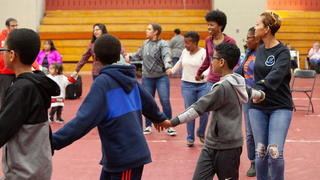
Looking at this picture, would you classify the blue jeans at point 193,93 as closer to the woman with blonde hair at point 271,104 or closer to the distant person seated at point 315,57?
the woman with blonde hair at point 271,104

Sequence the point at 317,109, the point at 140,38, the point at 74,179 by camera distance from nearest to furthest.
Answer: the point at 74,179 → the point at 317,109 → the point at 140,38

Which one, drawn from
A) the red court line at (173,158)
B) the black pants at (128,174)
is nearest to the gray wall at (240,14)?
the red court line at (173,158)

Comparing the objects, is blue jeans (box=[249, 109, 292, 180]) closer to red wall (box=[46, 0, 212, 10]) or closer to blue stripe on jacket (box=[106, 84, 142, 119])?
blue stripe on jacket (box=[106, 84, 142, 119])

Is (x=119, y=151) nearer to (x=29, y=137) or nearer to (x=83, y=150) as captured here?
(x=29, y=137)

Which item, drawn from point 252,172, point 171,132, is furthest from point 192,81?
point 252,172

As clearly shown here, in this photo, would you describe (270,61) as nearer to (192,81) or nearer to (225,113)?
(225,113)

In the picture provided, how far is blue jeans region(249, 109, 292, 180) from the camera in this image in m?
5.48

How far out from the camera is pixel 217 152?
4.85m

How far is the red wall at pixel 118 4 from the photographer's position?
25.8m

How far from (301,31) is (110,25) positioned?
343 inches

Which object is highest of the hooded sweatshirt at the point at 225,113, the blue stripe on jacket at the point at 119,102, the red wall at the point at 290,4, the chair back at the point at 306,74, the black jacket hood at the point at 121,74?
the black jacket hood at the point at 121,74

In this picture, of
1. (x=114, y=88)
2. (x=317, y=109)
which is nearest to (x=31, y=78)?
(x=114, y=88)

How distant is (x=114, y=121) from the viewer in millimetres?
4062

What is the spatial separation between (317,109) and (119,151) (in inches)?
395
